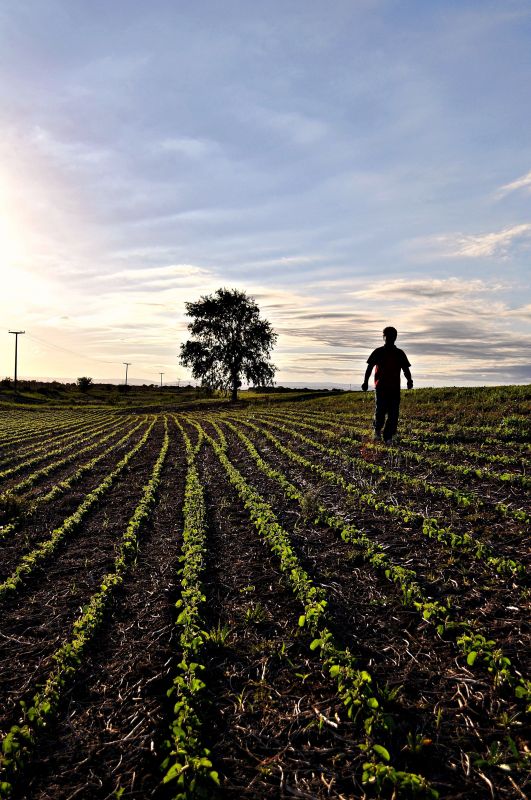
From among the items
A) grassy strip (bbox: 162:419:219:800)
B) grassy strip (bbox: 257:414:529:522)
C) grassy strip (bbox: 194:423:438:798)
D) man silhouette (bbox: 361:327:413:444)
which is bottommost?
grassy strip (bbox: 162:419:219:800)

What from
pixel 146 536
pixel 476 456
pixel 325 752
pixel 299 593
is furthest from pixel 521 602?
pixel 476 456

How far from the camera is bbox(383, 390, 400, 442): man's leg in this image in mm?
13969

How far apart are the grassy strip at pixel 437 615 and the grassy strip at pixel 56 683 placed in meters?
3.46

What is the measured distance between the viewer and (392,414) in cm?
1427

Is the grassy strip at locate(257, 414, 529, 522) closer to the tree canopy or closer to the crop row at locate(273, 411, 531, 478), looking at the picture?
the crop row at locate(273, 411, 531, 478)

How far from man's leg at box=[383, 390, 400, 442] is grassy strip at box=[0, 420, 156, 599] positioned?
817 centimetres

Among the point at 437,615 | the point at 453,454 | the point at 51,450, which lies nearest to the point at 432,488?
the point at 453,454

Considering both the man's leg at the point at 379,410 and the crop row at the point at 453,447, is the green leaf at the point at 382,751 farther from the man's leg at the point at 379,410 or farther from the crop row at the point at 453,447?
the man's leg at the point at 379,410

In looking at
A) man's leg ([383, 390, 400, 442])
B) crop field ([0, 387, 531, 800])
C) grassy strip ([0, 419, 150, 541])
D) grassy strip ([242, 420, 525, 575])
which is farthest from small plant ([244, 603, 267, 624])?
man's leg ([383, 390, 400, 442])

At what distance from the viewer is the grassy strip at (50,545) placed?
22.6ft

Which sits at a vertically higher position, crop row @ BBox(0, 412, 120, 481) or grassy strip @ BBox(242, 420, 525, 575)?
grassy strip @ BBox(242, 420, 525, 575)

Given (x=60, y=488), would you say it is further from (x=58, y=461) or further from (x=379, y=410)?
(x=379, y=410)

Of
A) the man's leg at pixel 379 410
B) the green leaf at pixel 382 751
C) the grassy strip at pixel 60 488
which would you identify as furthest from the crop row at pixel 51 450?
the green leaf at pixel 382 751

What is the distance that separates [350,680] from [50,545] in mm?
6031
